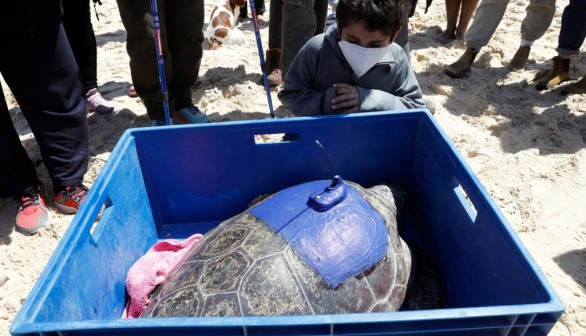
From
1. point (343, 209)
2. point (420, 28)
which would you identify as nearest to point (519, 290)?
point (343, 209)

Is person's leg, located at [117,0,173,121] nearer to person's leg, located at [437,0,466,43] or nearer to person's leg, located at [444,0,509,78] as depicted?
person's leg, located at [444,0,509,78]

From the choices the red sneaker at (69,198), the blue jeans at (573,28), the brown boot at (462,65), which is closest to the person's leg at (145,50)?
the red sneaker at (69,198)

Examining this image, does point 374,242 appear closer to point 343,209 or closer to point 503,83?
point 343,209

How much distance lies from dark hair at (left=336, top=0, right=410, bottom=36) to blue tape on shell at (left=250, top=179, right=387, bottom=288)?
1.76ft

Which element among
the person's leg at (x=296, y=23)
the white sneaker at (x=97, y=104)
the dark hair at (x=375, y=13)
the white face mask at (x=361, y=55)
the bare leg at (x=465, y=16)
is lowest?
the white sneaker at (x=97, y=104)

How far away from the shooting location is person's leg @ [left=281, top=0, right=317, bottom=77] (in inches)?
96.5

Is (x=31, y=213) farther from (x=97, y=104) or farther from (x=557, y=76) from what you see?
(x=557, y=76)

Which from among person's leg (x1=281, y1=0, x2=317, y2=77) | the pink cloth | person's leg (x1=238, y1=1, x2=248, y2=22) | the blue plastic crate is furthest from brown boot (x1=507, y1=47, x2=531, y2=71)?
the pink cloth

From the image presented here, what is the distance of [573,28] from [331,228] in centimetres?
248

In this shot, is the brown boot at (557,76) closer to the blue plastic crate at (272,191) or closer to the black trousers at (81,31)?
the blue plastic crate at (272,191)

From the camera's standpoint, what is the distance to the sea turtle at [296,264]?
1097mm

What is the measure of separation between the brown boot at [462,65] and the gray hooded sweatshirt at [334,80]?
1.41m

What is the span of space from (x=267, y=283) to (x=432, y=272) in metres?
0.68

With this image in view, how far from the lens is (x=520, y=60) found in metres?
3.10
